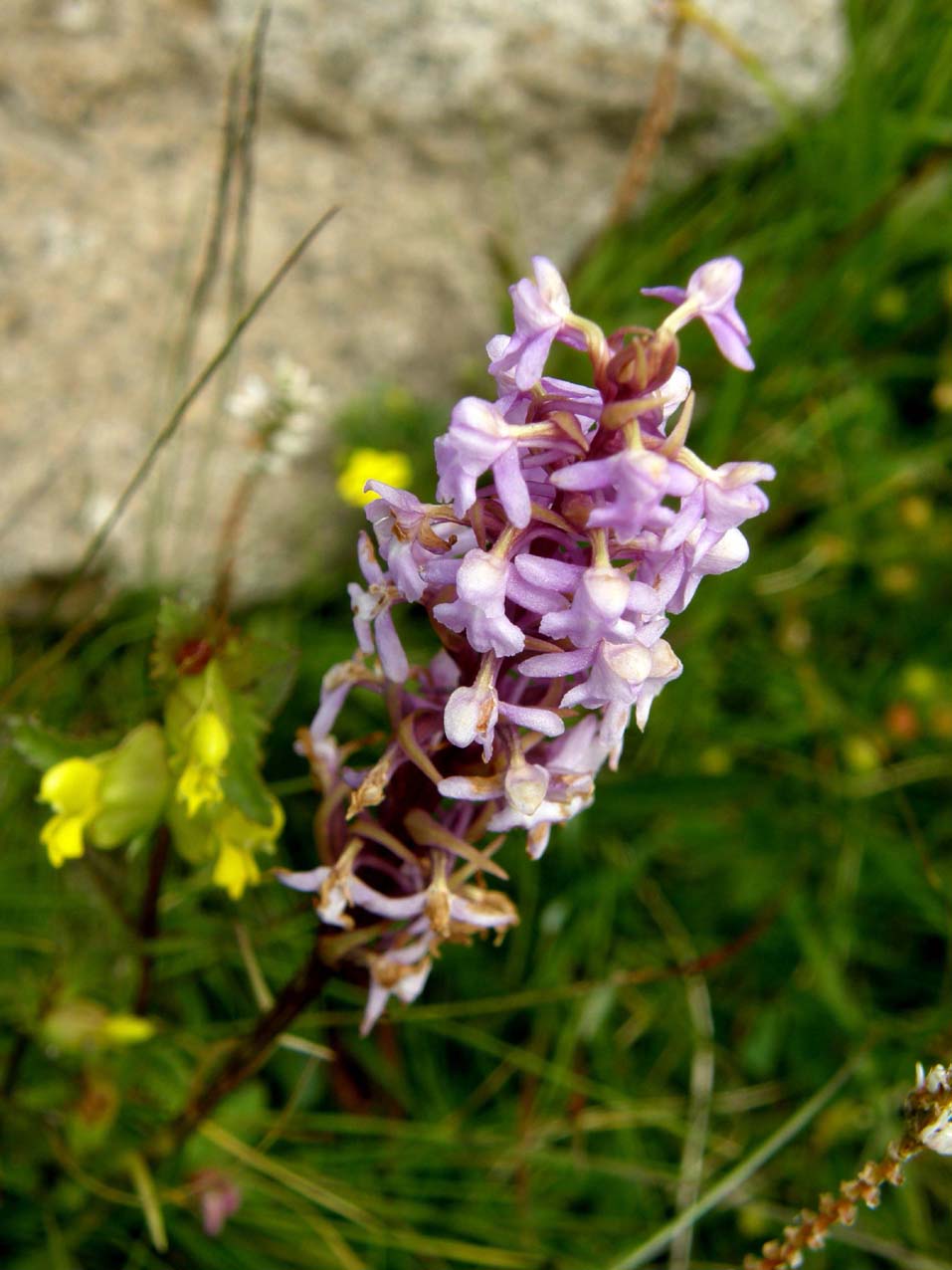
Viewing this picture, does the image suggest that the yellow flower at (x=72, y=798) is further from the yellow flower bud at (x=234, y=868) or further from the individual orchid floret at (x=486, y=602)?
the individual orchid floret at (x=486, y=602)

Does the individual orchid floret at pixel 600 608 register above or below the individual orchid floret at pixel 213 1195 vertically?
above

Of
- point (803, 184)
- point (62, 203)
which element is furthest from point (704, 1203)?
point (803, 184)

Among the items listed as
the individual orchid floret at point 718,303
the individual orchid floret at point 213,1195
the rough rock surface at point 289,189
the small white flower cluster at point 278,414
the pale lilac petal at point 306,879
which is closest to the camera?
the individual orchid floret at point 718,303

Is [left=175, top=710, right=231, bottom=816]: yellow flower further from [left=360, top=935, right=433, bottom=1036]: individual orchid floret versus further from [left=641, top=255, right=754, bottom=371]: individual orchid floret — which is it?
[left=641, top=255, right=754, bottom=371]: individual orchid floret

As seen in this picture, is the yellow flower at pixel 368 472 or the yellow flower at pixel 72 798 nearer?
the yellow flower at pixel 72 798

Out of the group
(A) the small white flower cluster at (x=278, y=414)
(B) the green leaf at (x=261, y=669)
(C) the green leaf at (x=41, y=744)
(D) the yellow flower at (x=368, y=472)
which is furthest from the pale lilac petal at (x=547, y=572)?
(D) the yellow flower at (x=368, y=472)

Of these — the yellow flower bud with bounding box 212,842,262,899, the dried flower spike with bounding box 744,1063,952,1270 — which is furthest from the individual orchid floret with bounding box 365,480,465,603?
the dried flower spike with bounding box 744,1063,952,1270
